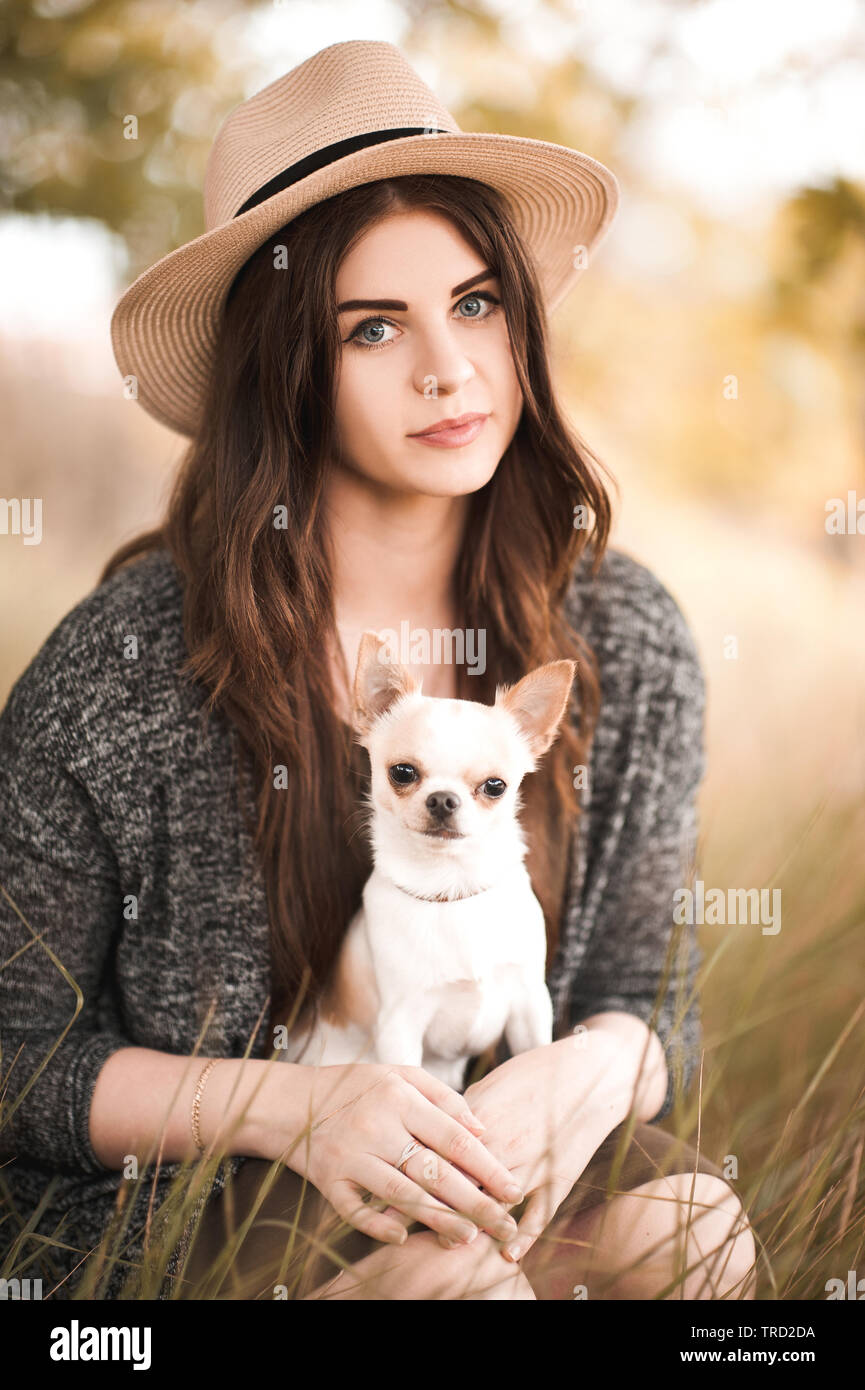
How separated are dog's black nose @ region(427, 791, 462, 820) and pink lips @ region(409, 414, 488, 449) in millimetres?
527

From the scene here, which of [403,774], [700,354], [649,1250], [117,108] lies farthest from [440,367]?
[700,354]

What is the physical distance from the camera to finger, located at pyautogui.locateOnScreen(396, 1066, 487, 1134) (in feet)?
4.46

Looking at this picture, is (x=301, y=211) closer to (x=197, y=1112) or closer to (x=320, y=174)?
(x=320, y=174)

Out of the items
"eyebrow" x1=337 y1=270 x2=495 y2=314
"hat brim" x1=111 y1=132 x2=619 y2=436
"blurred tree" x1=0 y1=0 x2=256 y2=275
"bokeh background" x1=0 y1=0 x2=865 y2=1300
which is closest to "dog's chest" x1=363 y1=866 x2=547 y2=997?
"bokeh background" x1=0 y1=0 x2=865 y2=1300

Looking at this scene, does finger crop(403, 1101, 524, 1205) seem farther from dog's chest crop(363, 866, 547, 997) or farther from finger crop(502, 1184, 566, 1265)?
dog's chest crop(363, 866, 547, 997)

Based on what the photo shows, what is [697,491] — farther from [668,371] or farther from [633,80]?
[633,80]

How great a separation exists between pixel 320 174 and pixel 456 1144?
1352 millimetres

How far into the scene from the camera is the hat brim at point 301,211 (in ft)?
4.73

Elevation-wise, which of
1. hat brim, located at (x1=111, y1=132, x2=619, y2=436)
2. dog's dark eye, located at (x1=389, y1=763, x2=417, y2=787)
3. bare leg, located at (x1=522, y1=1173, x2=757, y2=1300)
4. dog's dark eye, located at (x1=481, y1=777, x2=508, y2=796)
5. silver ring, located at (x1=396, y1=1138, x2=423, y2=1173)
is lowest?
bare leg, located at (x1=522, y1=1173, x2=757, y2=1300)

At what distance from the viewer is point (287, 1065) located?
4.95ft

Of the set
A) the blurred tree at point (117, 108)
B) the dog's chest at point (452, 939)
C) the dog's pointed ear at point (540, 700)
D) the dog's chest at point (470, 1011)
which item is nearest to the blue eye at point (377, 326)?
the dog's pointed ear at point (540, 700)

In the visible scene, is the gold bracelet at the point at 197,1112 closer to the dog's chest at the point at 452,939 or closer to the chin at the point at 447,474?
the dog's chest at the point at 452,939

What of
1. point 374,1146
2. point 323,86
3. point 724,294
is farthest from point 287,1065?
point 724,294

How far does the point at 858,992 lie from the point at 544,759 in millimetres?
1025
